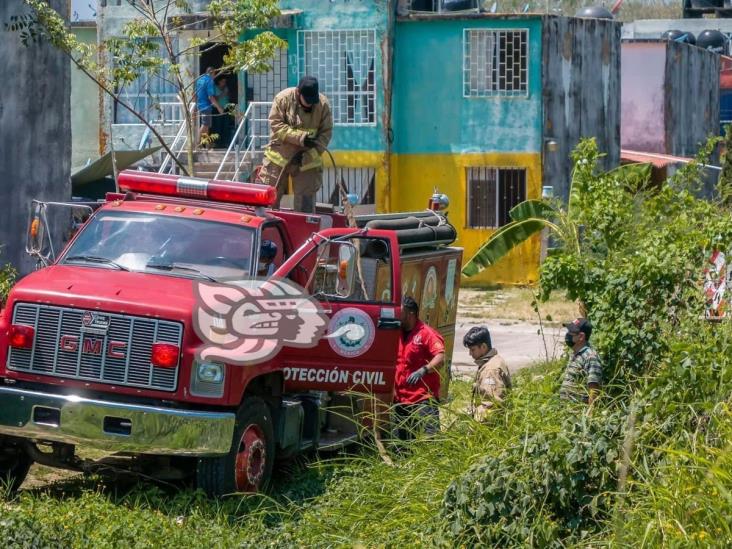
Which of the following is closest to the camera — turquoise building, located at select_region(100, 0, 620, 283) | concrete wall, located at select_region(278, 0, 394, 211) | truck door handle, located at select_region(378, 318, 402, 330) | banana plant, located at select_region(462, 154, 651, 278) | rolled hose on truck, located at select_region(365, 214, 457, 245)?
truck door handle, located at select_region(378, 318, 402, 330)

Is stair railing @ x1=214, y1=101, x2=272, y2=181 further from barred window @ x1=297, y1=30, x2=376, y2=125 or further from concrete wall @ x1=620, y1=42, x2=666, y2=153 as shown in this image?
concrete wall @ x1=620, y1=42, x2=666, y2=153

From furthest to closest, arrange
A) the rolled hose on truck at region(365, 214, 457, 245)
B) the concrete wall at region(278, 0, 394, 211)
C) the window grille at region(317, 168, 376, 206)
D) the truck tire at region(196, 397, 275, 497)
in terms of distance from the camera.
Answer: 1. the window grille at region(317, 168, 376, 206)
2. the concrete wall at region(278, 0, 394, 211)
3. the rolled hose on truck at region(365, 214, 457, 245)
4. the truck tire at region(196, 397, 275, 497)

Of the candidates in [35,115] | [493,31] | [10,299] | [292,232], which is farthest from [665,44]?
[10,299]

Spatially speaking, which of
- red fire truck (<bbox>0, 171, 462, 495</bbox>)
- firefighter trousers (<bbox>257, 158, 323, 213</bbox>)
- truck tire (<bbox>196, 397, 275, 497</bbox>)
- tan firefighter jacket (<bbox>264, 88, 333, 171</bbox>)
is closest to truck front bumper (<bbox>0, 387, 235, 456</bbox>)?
red fire truck (<bbox>0, 171, 462, 495</bbox>)

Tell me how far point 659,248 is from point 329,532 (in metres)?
3.79

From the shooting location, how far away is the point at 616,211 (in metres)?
12.9

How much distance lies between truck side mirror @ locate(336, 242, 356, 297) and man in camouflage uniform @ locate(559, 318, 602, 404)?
1768 millimetres

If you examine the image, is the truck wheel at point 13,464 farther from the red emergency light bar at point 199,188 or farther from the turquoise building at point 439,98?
the turquoise building at point 439,98

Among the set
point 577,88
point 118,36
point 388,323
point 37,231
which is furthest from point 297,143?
point 577,88

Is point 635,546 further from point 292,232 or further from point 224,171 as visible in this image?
point 224,171

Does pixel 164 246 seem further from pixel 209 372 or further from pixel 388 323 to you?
pixel 388 323

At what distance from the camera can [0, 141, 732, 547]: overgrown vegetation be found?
7.04 metres

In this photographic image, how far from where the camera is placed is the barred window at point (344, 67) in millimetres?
27547

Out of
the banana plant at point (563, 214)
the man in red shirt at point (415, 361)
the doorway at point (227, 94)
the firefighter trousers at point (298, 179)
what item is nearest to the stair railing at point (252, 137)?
the doorway at point (227, 94)
